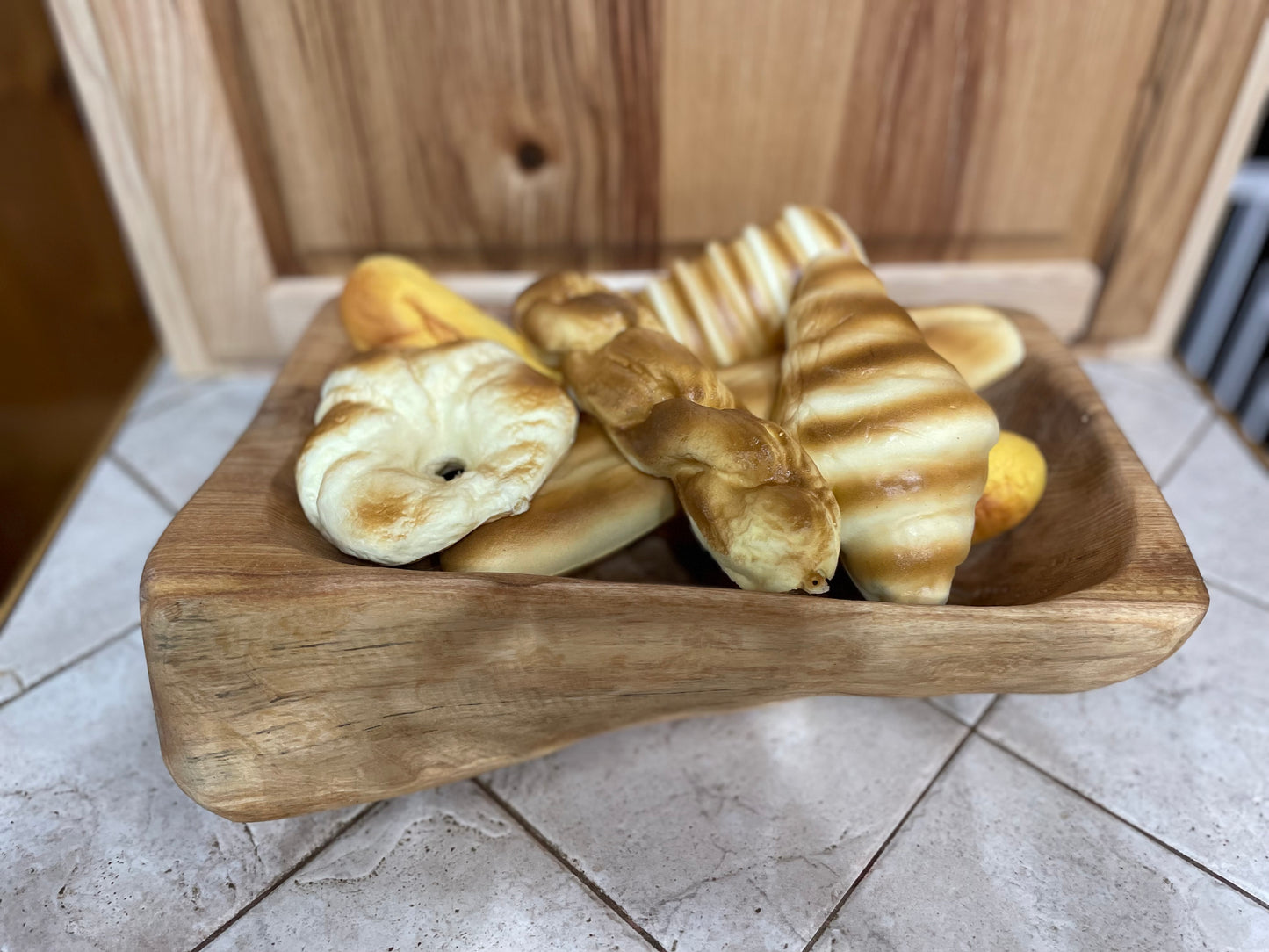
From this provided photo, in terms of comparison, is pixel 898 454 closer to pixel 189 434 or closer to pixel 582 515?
pixel 582 515

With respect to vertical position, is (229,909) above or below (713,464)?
below

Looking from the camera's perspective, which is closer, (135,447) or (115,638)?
(115,638)

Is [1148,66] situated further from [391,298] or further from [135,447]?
[135,447]

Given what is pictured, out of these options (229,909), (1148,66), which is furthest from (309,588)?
(1148,66)

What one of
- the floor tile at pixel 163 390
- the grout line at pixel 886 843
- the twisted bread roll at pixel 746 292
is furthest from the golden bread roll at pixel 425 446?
the floor tile at pixel 163 390

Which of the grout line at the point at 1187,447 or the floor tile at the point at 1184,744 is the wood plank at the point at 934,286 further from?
the floor tile at the point at 1184,744

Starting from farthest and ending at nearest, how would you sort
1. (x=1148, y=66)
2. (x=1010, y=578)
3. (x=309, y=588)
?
(x=1148, y=66)
(x=1010, y=578)
(x=309, y=588)
